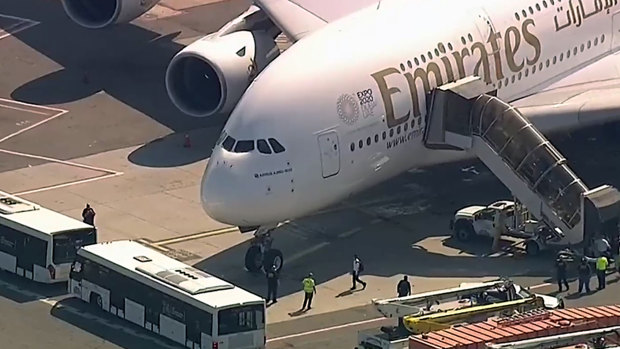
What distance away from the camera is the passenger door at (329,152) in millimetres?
53219

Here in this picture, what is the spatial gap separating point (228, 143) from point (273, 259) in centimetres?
347

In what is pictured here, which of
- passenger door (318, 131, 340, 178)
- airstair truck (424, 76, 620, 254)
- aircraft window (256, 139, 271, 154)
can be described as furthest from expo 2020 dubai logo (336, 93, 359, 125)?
airstair truck (424, 76, 620, 254)

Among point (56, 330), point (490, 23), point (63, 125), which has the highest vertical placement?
point (490, 23)

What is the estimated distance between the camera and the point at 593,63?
207 feet

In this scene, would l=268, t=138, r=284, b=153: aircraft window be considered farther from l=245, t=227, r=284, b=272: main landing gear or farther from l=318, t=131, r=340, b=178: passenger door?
A: l=245, t=227, r=284, b=272: main landing gear

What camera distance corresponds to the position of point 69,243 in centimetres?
5353

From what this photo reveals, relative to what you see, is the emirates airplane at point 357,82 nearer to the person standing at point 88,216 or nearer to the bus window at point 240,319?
the bus window at point 240,319

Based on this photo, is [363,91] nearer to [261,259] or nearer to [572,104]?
[261,259]

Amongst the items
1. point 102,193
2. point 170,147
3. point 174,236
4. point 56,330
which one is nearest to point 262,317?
point 56,330

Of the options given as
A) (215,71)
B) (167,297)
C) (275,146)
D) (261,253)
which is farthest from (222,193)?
(215,71)

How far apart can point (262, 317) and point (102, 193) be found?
14422 mm

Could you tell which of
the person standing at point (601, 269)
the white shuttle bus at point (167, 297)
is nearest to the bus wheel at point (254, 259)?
the white shuttle bus at point (167, 297)

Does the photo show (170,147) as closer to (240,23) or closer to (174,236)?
(240,23)

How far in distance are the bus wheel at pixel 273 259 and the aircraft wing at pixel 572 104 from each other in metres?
10.1
